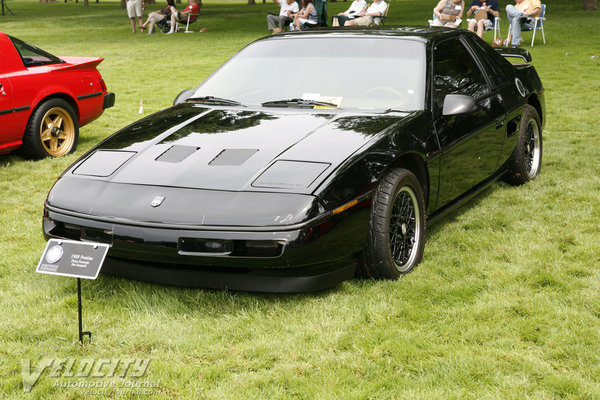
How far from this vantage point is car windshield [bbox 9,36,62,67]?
7.90 m

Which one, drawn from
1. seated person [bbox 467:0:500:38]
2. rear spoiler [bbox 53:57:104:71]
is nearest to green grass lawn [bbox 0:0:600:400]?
rear spoiler [bbox 53:57:104:71]

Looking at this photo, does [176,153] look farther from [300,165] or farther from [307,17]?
[307,17]

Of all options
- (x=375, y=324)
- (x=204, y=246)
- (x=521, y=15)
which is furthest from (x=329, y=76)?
(x=521, y=15)

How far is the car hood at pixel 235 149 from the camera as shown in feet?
13.2

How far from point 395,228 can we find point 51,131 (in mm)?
4969

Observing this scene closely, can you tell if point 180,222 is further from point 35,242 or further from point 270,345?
point 35,242

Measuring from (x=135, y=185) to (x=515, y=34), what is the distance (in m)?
14.8

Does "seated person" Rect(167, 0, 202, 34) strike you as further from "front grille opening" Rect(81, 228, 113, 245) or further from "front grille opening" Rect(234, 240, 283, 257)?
"front grille opening" Rect(234, 240, 283, 257)

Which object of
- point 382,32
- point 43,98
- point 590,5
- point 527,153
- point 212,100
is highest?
point 382,32

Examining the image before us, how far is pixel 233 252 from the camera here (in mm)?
3766

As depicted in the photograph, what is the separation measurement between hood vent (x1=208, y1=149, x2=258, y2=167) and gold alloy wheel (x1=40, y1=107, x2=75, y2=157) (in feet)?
14.1

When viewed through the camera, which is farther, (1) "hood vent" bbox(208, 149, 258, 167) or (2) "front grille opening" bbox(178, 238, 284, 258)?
(1) "hood vent" bbox(208, 149, 258, 167)

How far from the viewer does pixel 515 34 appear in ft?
56.6

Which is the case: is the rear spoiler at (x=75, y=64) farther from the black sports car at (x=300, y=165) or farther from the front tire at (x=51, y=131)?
the black sports car at (x=300, y=165)
